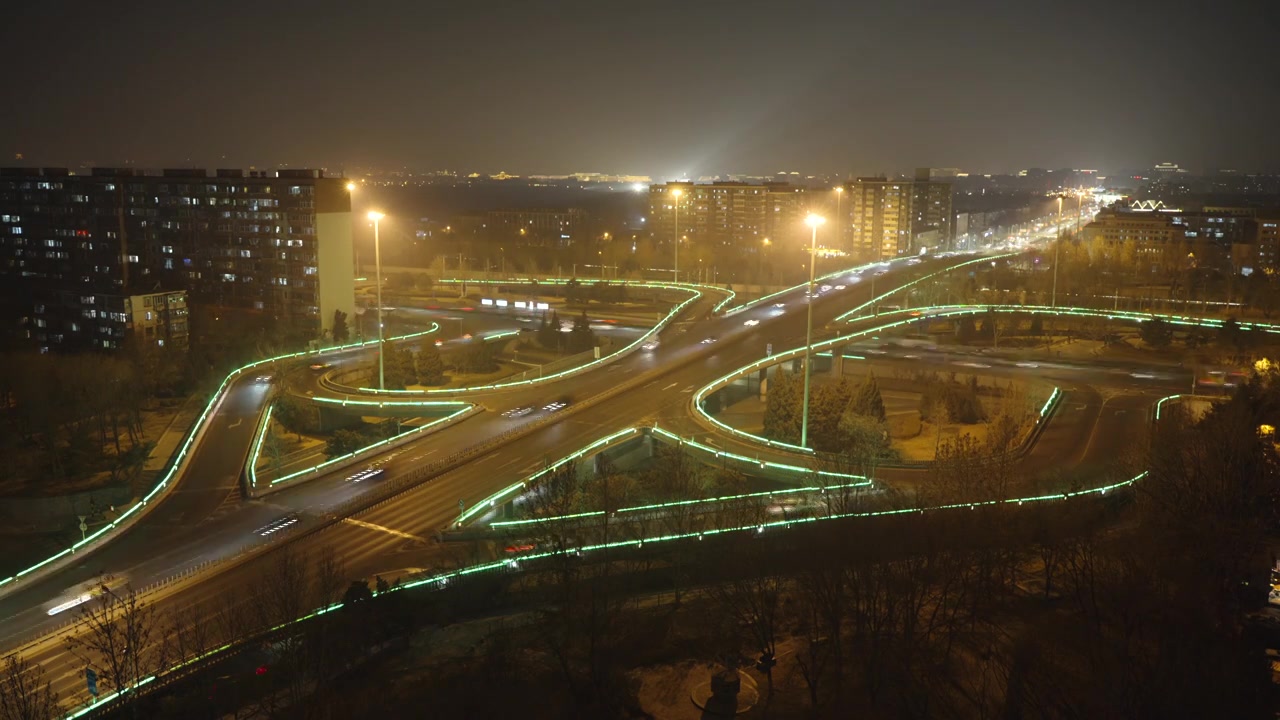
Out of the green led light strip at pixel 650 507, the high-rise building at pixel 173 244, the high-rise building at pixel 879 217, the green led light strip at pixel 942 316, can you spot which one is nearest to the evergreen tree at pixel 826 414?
the green led light strip at pixel 942 316

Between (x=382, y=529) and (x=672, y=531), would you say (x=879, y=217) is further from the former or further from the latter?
(x=382, y=529)

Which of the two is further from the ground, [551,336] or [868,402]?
[551,336]

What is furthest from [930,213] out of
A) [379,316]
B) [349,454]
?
[349,454]

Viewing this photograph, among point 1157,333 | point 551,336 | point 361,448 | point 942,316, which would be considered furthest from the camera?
point 551,336

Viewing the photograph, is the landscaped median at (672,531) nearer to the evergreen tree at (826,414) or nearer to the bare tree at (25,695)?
the bare tree at (25,695)

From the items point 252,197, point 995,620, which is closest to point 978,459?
point 995,620
